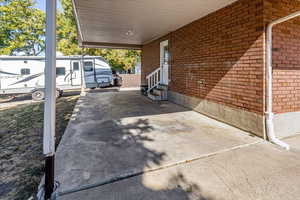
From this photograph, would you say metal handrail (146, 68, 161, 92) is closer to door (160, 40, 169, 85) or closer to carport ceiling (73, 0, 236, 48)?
door (160, 40, 169, 85)

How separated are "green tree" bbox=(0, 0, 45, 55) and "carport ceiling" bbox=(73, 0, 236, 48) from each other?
553 inches

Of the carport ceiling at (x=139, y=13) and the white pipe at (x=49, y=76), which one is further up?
the carport ceiling at (x=139, y=13)

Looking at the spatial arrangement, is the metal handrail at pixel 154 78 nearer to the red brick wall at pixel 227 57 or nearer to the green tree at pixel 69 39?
the red brick wall at pixel 227 57

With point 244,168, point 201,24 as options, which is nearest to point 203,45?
point 201,24

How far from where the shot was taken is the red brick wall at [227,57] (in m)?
3.40

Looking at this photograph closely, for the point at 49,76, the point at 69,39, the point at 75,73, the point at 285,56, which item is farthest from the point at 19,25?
the point at 285,56

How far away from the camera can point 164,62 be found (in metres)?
7.91

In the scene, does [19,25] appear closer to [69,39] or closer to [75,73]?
[69,39]

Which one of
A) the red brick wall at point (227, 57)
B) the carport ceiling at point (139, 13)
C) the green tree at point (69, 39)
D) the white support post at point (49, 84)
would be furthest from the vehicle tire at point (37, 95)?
the white support post at point (49, 84)

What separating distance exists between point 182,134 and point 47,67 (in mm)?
2714

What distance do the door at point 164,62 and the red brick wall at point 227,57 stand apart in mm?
1261

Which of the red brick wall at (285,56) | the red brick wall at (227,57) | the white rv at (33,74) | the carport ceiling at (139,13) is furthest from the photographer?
the white rv at (33,74)

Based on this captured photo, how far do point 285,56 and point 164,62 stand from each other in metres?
5.06

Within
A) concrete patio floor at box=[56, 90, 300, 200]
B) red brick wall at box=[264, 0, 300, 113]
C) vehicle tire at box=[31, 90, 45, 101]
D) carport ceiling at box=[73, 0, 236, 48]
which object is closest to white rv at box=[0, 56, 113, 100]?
vehicle tire at box=[31, 90, 45, 101]
